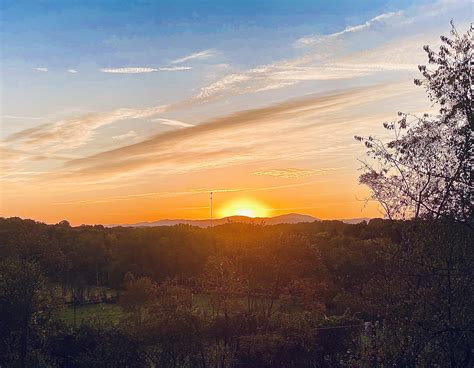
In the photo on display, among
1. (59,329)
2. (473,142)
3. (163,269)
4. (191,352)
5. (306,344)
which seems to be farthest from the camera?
(163,269)

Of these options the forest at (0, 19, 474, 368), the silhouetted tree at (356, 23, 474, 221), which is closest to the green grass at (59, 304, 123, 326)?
the forest at (0, 19, 474, 368)

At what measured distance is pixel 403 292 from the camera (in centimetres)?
1108

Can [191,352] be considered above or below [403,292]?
below

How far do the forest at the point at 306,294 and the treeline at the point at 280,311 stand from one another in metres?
0.05

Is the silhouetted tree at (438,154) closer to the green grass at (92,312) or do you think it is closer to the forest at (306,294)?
the forest at (306,294)

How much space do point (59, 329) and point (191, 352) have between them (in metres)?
11.4

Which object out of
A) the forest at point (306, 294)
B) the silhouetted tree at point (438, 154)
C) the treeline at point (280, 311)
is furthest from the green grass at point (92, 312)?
the silhouetted tree at point (438, 154)

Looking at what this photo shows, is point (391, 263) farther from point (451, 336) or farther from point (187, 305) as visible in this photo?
point (187, 305)

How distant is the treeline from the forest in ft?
0.17

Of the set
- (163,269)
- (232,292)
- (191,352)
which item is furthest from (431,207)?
(163,269)

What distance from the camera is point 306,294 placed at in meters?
31.3

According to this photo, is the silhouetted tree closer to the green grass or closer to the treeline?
the treeline

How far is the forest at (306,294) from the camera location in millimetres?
10352

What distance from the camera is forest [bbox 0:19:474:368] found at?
34.0 feet
